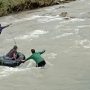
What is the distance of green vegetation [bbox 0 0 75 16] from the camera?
36394 mm

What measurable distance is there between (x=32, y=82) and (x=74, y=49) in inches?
240

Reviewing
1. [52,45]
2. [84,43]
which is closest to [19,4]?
[52,45]

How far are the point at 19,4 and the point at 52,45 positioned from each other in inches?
549

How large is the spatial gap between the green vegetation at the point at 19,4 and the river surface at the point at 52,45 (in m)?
0.93

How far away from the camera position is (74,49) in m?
23.5

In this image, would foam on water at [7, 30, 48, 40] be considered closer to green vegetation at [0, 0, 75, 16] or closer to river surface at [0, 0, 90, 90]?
river surface at [0, 0, 90, 90]

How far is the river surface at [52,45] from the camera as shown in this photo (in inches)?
707

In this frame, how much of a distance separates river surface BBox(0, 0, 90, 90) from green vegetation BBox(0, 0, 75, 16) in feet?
3.06

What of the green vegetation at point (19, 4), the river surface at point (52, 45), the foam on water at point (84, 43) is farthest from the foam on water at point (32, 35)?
the green vegetation at point (19, 4)

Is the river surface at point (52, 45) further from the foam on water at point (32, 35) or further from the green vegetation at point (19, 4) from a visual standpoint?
the green vegetation at point (19, 4)

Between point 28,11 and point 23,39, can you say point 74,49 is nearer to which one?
point 23,39

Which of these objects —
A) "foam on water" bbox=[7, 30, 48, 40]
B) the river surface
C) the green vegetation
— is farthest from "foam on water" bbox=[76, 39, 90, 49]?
the green vegetation

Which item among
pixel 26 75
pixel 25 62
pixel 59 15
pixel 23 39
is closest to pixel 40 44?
pixel 23 39

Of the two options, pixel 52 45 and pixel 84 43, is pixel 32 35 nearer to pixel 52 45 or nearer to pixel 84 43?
pixel 52 45
